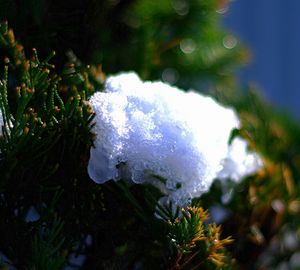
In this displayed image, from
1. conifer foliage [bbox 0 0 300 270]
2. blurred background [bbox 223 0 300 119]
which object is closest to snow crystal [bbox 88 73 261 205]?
conifer foliage [bbox 0 0 300 270]

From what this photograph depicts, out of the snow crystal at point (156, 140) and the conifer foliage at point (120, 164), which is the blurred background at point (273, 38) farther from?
the snow crystal at point (156, 140)

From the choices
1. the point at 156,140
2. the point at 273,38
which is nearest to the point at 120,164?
the point at 156,140

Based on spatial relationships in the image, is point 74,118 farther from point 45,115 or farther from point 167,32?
point 167,32

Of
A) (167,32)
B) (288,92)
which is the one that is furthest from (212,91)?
(288,92)

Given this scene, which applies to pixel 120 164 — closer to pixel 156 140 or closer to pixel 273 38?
pixel 156 140

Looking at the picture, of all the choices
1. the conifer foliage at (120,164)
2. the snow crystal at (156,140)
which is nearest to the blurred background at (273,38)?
the conifer foliage at (120,164)
